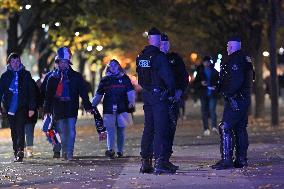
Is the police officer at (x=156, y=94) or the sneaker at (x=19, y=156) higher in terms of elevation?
the police officer at (x=156, y=94)

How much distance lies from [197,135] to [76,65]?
37.4 metres

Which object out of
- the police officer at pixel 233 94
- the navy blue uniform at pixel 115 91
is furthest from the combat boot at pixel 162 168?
the navy blue uniform at pixel 115 91

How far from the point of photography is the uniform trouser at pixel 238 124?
1270 cm

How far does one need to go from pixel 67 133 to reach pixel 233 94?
3.77 metres

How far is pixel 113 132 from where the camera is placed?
15570 mm

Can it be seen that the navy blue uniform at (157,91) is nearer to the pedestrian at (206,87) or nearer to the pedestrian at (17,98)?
the pedestrian at (17,98)

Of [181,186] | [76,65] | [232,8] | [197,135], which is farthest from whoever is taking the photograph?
[76,65]

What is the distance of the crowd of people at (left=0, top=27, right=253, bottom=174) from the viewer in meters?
12.1

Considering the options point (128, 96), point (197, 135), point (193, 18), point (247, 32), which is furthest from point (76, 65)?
point (128, 96)

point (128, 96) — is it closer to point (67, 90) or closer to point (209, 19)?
point (67, 90)

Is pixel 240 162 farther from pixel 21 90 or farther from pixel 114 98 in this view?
pixel 21 90

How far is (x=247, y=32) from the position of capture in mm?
30875

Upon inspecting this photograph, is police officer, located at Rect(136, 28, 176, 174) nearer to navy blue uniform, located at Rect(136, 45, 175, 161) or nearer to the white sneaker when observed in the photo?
navy blue uniform, located at Rect(136, 45, 175, 161)

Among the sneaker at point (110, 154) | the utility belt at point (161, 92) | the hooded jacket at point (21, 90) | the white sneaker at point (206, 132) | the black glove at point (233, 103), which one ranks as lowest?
the sneaker at point (110, 154)
